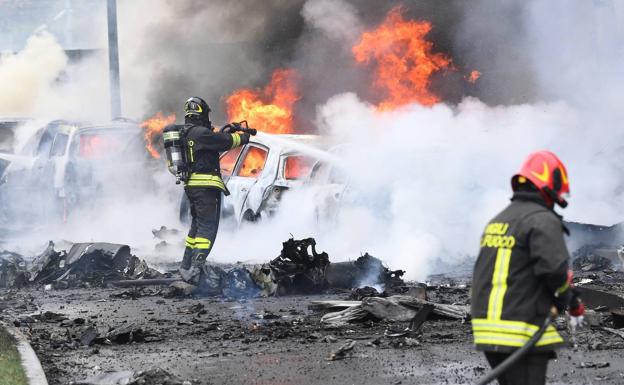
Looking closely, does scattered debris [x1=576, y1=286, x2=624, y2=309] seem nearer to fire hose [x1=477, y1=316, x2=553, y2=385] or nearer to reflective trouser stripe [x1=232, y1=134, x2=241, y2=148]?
reflective trouser stripe [x1=232, y1=134, x2=241, y2=148]

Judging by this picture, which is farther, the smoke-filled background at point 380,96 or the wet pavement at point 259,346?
the smoke-filled background at point 380,96

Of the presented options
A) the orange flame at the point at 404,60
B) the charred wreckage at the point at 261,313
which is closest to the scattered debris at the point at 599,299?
the charred wreckage at the point at 261,313

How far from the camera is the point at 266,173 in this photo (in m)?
13.7

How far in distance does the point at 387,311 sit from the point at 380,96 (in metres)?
13.3

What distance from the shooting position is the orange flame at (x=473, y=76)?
22922 mm

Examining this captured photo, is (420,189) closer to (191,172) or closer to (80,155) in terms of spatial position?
(191,172)

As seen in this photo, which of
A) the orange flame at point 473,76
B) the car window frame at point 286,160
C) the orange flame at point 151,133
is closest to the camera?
the car window frame at point 286,160

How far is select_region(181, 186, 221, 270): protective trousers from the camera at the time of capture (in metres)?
11.7

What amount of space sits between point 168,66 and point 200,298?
54.1ft

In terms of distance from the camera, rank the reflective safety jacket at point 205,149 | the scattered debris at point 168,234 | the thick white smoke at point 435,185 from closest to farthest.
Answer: the reflective safety jacket at point 205,149
the thick white smoke at point 435,185
the scattered debris at point 168,234

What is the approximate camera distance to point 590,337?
7.84 meters

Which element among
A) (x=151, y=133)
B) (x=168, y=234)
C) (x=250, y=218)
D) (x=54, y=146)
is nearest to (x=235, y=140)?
(x=250, y=218)

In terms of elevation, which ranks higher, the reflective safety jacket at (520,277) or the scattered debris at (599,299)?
the reflective safety jacket at (520,277)

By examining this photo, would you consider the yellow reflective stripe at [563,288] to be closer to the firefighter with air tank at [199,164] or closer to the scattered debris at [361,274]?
the scattered debris at [361,274]
